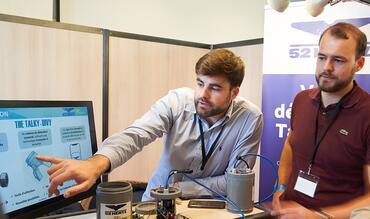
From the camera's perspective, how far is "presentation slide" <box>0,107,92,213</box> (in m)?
1.06

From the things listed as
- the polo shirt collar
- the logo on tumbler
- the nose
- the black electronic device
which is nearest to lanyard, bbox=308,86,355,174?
the nose

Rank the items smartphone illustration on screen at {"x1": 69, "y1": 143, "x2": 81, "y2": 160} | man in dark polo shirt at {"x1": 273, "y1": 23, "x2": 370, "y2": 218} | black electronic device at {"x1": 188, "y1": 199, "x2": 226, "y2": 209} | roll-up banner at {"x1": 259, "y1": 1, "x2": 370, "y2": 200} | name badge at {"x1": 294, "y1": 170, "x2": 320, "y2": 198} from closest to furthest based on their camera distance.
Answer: smartphone illustration on screen at {"x1": 69, "y1": 143, "x2": 81, "y2": 160}, black electronic device at {"x1": 188, "y1": 199, "x2": 226, "y2": 209}, man in dark polo shirt at {"x1": 273, "y1": 23, "x2": 370, "y2": 218}, name badge at {"x1": 294, "y1": 170, "x2": 320, "y2": 198}, roll-up banner at {"x1": 259, "y1": 1, "x2": 370, "y2": 200}

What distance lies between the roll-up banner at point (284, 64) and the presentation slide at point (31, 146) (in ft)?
5.56

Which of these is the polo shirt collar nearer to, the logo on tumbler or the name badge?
the name badge

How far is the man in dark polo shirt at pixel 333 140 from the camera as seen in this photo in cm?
162

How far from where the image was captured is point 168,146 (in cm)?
185

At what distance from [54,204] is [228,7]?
350 centimetres

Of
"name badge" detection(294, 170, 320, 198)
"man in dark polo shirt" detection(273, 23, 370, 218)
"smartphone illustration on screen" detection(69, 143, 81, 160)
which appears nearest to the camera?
"smartphone illustration on screen" detection(69, 143, 81, 160)

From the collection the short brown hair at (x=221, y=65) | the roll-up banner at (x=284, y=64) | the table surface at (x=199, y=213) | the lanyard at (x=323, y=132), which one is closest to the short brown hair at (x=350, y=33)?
the lanyard at (x=323, y=132)

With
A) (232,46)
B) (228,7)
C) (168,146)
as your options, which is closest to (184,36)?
(228,7)

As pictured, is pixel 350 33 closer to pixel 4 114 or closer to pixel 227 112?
pixel 227 112

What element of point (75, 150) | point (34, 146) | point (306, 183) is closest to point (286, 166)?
point (306, 183)

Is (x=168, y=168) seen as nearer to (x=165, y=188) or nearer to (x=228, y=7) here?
(x=165, y=188)

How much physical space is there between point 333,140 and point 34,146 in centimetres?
128
